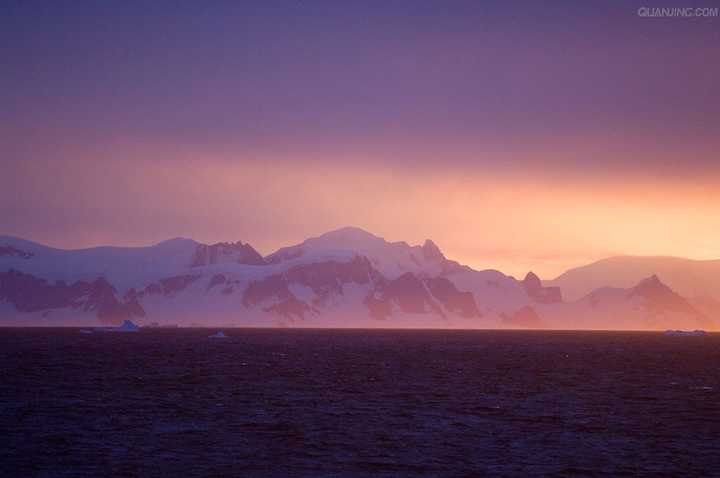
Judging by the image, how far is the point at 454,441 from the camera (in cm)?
4947

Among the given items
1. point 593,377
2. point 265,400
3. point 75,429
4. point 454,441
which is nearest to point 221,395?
point 265,400

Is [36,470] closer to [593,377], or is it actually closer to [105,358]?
[593,377]

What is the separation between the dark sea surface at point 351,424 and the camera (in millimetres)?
41875

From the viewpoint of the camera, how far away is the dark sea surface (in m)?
41.9

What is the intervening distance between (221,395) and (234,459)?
30673 millimetres

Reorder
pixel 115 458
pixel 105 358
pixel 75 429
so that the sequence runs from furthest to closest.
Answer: pixel 105 358 < pixel 75 429 < pixel 115 458

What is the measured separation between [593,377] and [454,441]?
179 feet

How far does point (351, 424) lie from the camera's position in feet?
183

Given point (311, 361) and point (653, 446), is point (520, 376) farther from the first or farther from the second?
point (653, 446)

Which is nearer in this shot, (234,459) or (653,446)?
(234,459)

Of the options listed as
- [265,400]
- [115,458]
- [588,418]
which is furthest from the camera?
[265,400]

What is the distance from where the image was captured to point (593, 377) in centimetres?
9912

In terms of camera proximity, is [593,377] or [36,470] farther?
[593,377]

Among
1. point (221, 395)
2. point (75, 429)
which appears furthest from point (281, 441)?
point (221, 395)
